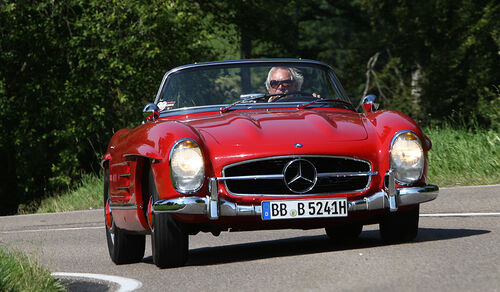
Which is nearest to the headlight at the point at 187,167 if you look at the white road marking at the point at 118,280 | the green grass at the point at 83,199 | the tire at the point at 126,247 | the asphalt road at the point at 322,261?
the asphalt road at the point at 322,261

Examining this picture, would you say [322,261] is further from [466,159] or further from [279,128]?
[466,159]

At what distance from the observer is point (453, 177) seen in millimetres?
13727

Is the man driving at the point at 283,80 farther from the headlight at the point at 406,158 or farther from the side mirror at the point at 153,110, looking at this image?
the headlight at the point at 406,158

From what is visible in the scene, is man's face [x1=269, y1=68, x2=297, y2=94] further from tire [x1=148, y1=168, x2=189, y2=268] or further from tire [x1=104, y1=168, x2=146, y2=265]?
tire [x1=148, y1=168, x2=189, y2=268]

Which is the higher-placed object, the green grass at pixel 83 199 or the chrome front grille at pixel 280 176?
the chrome front grille at pixel 280 176

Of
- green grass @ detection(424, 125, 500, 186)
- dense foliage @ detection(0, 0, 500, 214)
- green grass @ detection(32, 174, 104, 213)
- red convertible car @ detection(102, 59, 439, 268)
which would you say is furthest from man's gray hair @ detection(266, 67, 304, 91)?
dense foliage @ detection(0, 0, 500, 214)

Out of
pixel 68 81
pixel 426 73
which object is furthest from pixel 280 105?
pixel 426 73

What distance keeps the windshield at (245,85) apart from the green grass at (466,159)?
16.3 feet

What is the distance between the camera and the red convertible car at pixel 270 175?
6648 mm

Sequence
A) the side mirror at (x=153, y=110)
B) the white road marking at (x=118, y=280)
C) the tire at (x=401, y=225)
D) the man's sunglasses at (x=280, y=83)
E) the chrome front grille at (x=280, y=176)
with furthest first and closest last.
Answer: the man's sunglasses at (x=280, y=83) < the side mirror at (x=153, y=110) < the tire at (x=401, y=225) < the chrome front grille at (x=280, y=176) < the white road marking at (x=118, y=280)

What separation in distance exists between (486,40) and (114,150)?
22.7 metres

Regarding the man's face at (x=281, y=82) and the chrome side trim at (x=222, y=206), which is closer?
the chrome side trim at (x=222, y=206)

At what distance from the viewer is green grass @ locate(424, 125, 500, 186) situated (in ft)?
44.1

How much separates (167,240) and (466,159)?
8348 mm
